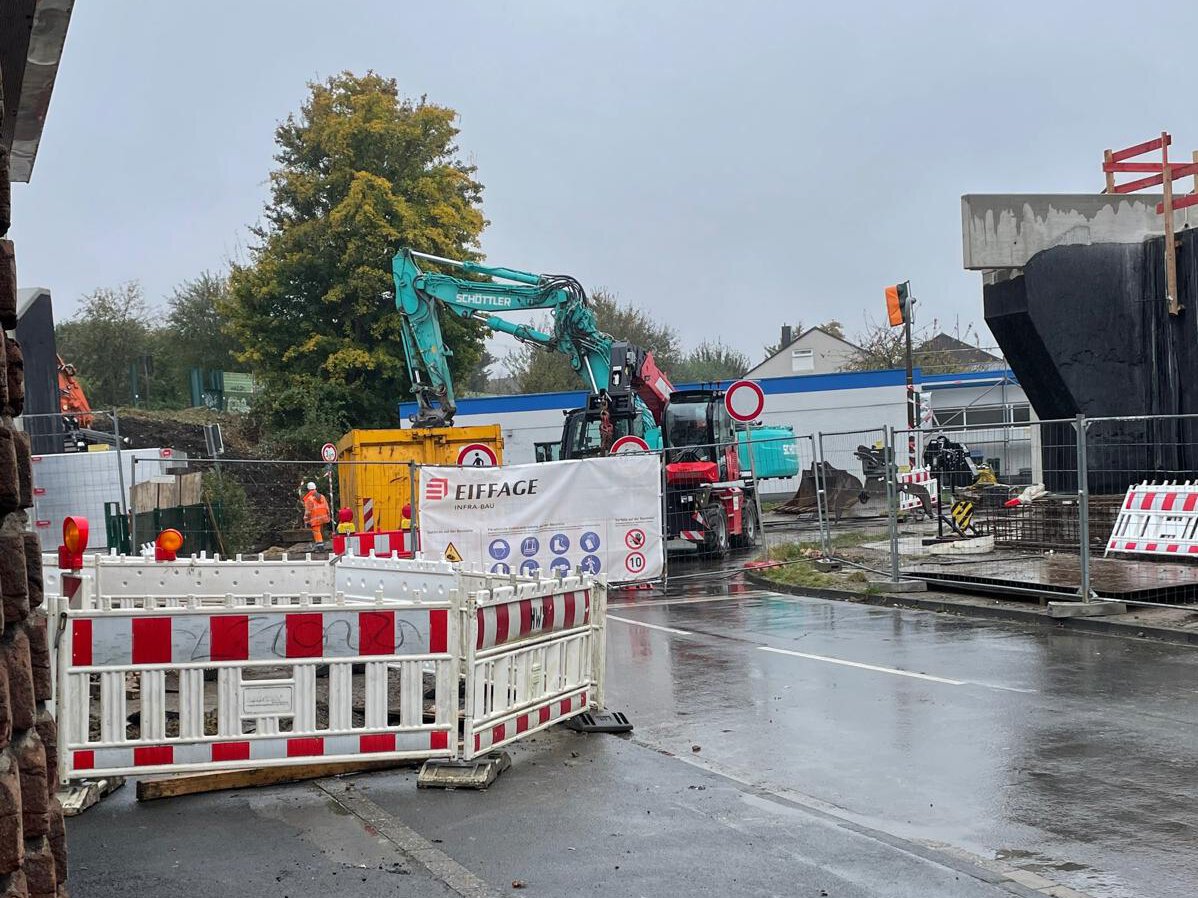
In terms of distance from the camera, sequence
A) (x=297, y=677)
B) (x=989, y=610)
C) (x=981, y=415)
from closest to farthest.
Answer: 1. (x=297, y=677)
2. (x=989, y=610)
3. (x=981, y=415)

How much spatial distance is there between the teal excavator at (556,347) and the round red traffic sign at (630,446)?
2.07m

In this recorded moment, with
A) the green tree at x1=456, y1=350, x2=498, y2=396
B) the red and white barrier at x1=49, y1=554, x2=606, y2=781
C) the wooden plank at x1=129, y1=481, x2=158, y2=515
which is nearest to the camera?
the red and white barrier at x1=49, y1=554, x2=606, y2=781

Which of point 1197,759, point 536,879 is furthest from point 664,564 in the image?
point 536,879

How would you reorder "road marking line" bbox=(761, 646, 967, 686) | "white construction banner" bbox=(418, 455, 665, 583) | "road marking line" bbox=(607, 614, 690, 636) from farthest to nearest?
"white construction banner" bbox=(418, 455, 665, 583), "road marking line" bbox=(607, 614, 690, 636), "road marking line" bbox=(761, 646, 967, 686)

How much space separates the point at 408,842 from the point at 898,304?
2633 centimetres

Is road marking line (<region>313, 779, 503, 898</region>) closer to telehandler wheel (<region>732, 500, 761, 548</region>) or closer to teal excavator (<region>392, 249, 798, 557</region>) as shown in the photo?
teal excavator (<region>392, 249, 798, 557</region>)

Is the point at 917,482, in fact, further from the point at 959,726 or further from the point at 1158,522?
the point at 959,726

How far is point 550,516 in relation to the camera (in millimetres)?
18234

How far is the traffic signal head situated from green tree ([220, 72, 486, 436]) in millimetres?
17507

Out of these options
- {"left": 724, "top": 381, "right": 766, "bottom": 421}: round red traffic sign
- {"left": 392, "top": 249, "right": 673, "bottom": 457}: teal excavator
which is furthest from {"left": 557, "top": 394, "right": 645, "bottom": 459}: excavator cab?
{"left": 724, "top": 381, "right": 766, "bottom": 421}: round red traffic sign

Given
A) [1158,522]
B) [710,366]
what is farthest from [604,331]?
[1158,522]

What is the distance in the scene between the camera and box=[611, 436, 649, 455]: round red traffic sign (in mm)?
20938

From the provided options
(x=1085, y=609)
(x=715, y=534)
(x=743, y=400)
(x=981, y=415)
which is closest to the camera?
(x=1085, y=609)

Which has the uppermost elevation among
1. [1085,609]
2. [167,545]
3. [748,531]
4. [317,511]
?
[167,545]
